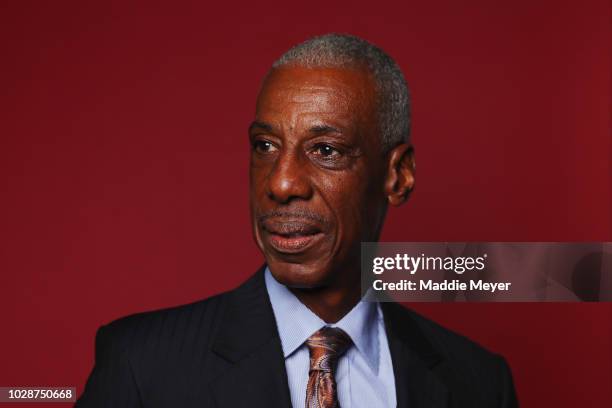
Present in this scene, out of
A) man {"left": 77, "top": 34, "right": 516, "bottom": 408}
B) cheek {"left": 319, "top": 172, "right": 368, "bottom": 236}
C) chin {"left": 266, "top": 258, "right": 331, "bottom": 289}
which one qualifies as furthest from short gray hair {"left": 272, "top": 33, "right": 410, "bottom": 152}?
chin {"left": 266, "top": 258, "right": 331, "bottom": 289}

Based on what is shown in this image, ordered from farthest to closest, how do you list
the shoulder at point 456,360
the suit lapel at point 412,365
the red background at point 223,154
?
the red background at point 223,154 < the shoulder at point 456,360 < the suit lapel at point 412,365

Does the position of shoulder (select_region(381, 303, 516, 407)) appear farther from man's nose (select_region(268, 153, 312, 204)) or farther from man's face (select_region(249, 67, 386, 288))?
man's nose (select_region(268, 153, 312, 204))

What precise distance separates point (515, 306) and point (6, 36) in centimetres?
207

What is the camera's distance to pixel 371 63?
9.66 feet

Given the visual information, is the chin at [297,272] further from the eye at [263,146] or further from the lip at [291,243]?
the eye at [263,146]

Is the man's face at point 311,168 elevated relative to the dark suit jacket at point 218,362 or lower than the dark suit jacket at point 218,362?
elevated

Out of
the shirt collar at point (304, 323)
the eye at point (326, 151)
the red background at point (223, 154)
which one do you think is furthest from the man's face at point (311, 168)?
the red background at point (223, 154)

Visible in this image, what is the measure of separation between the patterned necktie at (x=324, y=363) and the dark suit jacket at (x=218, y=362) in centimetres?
7

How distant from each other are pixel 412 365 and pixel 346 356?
0.21 m

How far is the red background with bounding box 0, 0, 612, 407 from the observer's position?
395cm

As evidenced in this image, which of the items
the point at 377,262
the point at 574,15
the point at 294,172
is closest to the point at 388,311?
the point at 377,262

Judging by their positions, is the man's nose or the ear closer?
the man's nose

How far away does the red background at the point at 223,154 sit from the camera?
12.9ft

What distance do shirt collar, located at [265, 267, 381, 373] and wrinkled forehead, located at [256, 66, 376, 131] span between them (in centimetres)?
46
